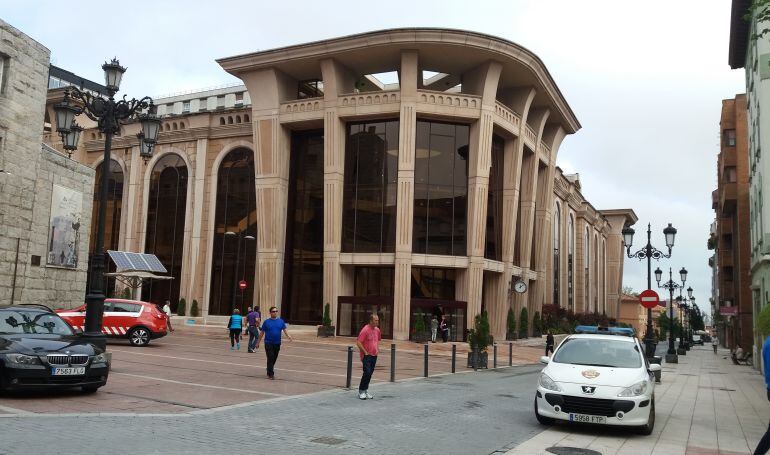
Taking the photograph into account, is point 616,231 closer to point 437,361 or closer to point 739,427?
point 437,361

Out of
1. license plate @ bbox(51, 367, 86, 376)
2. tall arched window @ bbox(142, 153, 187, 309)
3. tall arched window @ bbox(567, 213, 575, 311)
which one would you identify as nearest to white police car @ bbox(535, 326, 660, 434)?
license plate @ bbox(51, 367, 86, 376)

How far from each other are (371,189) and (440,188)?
4073 millimetres

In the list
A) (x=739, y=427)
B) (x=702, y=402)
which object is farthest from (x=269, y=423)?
(x=702, y=402)

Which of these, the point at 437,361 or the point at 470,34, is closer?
the point at 437,361

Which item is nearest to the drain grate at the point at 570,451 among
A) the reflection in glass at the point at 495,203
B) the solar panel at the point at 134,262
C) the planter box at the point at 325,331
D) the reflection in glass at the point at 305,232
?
the planter box at the point at 325,331

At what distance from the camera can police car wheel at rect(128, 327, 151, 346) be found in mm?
21688

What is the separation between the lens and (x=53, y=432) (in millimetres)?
7328

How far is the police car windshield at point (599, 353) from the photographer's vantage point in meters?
10.1

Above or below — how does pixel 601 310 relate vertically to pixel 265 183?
below

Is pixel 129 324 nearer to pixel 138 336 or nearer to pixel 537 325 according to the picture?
pixel 138 336

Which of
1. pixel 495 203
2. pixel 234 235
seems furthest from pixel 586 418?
pixel 234 235

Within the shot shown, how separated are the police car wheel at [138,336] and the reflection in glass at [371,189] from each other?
16325 mm

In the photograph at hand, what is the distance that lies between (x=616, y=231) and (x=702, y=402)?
7861 cm

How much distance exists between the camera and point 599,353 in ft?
34.5
